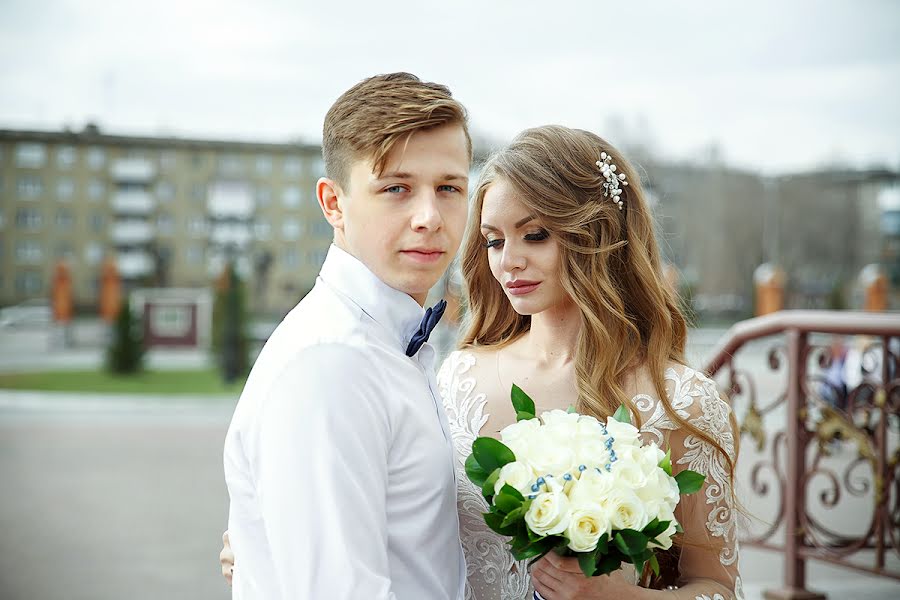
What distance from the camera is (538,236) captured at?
7.50 ft

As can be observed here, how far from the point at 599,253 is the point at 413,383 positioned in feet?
2.94

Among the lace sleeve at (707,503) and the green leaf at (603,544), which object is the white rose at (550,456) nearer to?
the green leaf at (603,544)

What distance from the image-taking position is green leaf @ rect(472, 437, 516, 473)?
5.44 ft

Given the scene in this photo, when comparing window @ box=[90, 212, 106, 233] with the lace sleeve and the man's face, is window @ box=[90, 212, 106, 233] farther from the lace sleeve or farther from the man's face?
the man's face

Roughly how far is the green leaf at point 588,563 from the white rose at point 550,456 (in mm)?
137

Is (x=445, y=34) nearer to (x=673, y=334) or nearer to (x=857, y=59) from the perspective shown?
(x=857, y=59)

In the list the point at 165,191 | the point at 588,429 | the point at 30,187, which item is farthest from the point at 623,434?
the point at 30,187

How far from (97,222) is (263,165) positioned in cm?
894

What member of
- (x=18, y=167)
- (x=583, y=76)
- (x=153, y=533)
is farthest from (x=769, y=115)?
(x=18, y=167)

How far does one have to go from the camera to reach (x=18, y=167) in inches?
1794

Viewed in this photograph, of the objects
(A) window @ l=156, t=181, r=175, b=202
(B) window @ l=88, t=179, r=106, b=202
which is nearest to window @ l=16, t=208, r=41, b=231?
(B) window @ l=88, t=179, r=106, b=202

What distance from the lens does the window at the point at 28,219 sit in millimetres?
47375

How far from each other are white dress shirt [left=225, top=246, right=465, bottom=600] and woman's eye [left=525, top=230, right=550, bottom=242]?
688mm

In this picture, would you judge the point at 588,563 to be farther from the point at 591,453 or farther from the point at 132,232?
the point at 132,232
